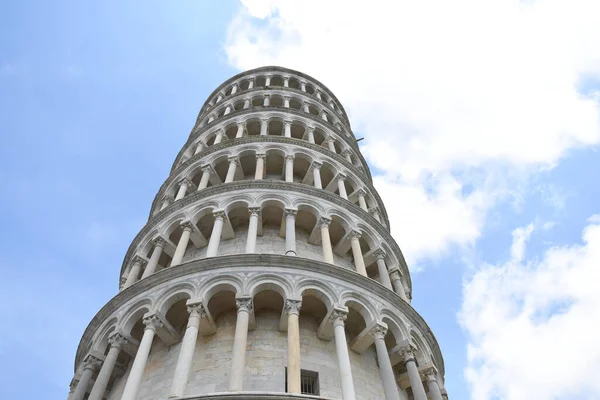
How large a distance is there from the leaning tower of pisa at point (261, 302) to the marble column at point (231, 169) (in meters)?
0.11

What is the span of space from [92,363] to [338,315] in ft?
24.6

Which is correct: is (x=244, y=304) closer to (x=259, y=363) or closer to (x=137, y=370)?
(x=259, y=363)

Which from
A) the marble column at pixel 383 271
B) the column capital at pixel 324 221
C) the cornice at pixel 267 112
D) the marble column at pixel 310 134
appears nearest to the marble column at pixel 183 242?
the column capital at pixel 324 221

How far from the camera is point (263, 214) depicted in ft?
70.1

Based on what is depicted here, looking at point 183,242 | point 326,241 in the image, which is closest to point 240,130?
point 183,242

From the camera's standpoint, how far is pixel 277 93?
31906mm

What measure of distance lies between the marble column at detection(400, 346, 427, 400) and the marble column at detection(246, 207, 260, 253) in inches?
222

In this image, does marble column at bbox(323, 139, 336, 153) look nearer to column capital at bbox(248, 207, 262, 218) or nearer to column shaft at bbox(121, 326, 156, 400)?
column capital at bbox(248, 207, 262, 218)

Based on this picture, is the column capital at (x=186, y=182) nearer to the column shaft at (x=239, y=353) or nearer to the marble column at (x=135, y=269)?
the marble column at (x=135, y=269)

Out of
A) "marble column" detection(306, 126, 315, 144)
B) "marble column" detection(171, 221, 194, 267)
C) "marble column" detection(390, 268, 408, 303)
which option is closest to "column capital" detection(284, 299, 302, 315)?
"marble column" detection(171, 221, 194, 267)

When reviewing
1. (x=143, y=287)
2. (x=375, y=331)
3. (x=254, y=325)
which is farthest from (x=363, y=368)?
(x=143, y=287)

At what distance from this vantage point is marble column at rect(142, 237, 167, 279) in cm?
1941

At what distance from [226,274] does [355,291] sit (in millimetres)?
3972

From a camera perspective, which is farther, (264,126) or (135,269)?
(264,126)
